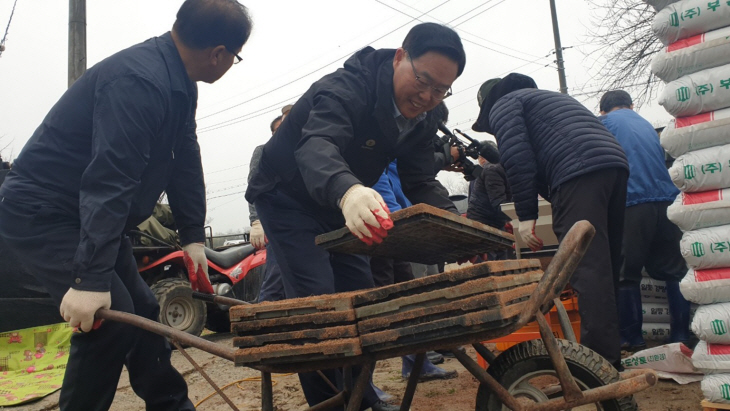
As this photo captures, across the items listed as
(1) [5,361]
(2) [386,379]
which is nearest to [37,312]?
(1) [5,361]

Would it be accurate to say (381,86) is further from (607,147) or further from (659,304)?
(659,304)

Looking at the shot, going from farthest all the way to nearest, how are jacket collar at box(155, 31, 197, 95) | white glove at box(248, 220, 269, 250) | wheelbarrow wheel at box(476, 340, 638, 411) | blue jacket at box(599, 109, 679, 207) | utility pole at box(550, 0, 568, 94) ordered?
utility pole at box(550, 0, 568, 94) → white glove at box(248, 220, 269, 250) → blue jacket at box(599, 109, 679, 207) → jacket collar at box(155, 31, 197, 95) → wheelbarrow wheel at box(476, 340, 638, 411)

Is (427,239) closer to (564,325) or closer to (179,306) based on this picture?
(564,325)

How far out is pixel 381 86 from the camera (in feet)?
7.39

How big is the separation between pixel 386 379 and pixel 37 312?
2933mm

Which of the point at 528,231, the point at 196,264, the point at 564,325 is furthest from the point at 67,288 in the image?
the point at 528,231

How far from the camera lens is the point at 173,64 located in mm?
2361

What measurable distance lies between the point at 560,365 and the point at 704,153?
1670mm

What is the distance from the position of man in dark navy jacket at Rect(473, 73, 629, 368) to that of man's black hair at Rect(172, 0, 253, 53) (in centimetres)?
152

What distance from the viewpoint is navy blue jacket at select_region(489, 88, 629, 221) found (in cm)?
288

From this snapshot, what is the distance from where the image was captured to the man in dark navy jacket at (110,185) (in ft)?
6.60

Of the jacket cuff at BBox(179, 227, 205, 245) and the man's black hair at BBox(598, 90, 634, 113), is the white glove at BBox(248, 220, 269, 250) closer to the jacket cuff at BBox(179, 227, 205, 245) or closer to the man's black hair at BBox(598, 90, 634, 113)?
the jacket cuff at BBox(179, 227, 205, 245)

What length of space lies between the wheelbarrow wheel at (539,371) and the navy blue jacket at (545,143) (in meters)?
1.38

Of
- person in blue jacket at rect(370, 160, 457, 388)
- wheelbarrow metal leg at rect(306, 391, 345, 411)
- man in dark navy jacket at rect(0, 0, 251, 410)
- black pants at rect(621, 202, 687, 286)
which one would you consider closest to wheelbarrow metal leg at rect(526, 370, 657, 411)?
wheelbarrow metal leg at rect(306, 391, 345, 411)
